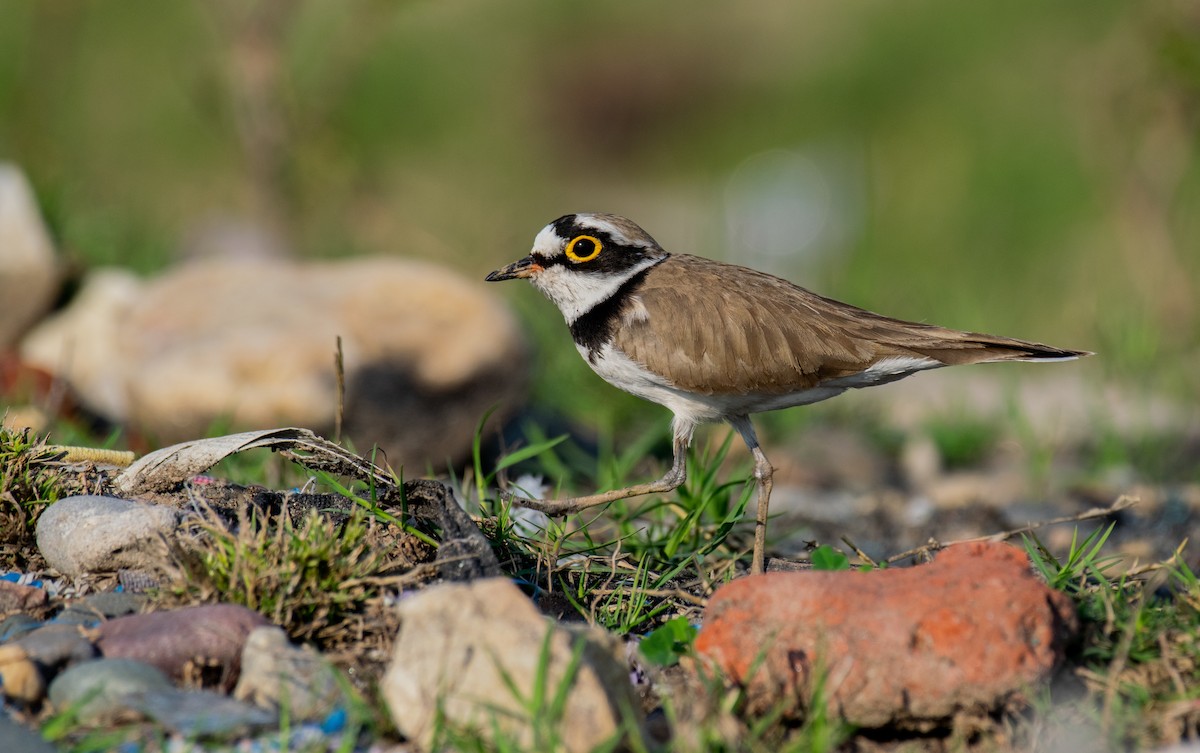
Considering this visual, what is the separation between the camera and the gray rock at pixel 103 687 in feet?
9.58

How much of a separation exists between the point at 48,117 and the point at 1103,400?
9.68 m

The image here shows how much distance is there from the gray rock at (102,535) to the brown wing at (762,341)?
1.64m

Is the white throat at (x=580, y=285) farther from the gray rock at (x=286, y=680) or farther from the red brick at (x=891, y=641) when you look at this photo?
the gray rock at (x=286, y=680)

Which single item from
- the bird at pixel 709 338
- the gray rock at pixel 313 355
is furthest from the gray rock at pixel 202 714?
the gray rock at pixel 313 355

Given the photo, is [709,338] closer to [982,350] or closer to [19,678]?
[982,350]

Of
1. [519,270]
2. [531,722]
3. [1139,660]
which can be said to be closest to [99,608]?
[531,722]

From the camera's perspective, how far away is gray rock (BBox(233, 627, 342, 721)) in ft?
9.91

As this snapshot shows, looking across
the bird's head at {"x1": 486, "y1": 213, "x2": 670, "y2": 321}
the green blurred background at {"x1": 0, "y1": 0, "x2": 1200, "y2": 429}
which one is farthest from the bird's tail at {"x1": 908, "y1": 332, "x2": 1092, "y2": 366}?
the green blurred background at {"x1": 0, "y1": 0, "x2": 1200, "y2": 429}

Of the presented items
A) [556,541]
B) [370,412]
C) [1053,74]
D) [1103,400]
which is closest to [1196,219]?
[1053,74]

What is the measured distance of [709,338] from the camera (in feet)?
14.6

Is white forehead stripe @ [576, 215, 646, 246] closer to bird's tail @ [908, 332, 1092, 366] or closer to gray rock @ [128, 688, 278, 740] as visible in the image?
bird's tail @ [908, 332, 1092, 366]

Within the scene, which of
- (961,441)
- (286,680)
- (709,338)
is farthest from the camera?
(961,441)

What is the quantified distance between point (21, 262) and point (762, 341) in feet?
16.6

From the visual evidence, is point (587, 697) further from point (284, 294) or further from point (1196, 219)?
point (1196, 219)
